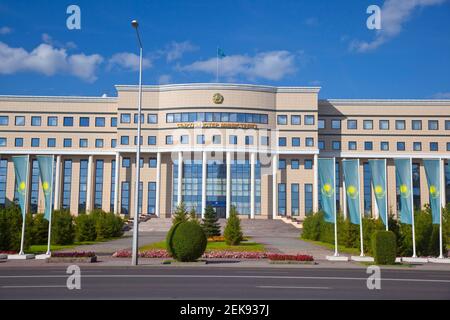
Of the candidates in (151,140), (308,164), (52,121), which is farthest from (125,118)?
(308,164)

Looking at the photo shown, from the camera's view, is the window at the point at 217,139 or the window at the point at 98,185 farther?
the window at the point at 98,185

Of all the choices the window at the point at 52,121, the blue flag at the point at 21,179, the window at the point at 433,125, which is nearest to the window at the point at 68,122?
the window at the point at 52,121

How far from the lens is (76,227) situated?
46750mm

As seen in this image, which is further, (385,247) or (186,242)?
(385,247)

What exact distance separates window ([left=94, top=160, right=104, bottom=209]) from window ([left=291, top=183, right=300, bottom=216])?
95.0ft

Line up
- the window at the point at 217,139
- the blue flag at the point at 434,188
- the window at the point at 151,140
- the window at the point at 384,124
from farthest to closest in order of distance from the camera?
the window at the point at 384,124 → the window at the point at 151,140 → the window at the point at 217,139 → the blue flag at the point at 434,188

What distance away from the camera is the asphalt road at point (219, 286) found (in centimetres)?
1418

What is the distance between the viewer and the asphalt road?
14180 mm

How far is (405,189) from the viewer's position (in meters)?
30.3

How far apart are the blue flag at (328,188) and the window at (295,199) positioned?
45158 millimetres

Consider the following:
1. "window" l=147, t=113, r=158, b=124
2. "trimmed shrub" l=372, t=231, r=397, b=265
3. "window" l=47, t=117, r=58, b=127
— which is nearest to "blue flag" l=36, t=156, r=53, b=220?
"trimmed shrub" l=372, t=231, r=397, b=265

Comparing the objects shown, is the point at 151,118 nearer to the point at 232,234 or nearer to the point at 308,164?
the point at 308,164

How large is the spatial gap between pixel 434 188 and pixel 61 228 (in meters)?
27.5

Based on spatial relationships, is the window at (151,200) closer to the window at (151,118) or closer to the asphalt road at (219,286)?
the window at (151,118)
